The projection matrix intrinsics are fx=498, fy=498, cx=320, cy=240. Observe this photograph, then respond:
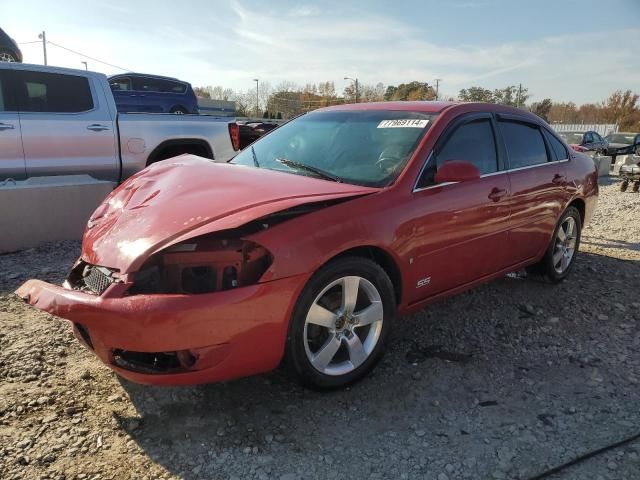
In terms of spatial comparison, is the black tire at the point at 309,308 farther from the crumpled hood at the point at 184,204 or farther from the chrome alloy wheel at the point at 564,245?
the chrome alloy wheel at the point at 564,245

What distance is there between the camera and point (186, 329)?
2.27 meters

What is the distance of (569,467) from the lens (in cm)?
232

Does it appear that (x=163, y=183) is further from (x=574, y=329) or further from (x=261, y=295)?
(x=574, y=329)

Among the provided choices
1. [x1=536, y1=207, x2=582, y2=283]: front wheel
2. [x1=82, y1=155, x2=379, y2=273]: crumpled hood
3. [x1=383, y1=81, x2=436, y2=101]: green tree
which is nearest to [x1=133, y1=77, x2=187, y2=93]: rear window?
[x1=82, y1=155, x2=379, y2=273]: crumpled hood

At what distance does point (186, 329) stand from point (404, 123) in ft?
7.06

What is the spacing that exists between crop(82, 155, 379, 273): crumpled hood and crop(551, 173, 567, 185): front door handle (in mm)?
2306

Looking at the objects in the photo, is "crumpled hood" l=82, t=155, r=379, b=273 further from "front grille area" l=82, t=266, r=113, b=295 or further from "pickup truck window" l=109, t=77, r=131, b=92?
"pickup truck window" l=109, t=77, r=131, b=92

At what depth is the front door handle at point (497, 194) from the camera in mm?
3685

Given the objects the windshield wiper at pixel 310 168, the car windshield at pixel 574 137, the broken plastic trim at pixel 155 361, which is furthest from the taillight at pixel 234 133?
the car windshield at pixel 574 137

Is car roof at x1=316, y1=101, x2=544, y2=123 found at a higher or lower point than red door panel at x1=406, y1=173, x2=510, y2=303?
higher

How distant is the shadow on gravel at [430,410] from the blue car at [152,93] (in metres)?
15.2

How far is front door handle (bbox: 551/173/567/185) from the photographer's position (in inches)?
175

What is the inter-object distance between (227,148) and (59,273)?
3338 millimetres

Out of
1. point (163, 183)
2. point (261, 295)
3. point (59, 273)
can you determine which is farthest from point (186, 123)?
point (261, 295)
